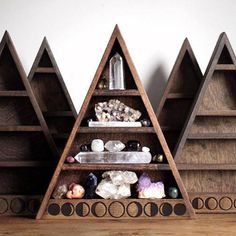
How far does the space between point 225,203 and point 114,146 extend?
1.24 ft

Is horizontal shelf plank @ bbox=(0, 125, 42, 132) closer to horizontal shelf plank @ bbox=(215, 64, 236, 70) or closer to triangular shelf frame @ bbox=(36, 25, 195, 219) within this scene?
triangular shelf frame @ bbox=(36, 25, 195, 219)

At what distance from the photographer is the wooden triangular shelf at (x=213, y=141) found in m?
1.16

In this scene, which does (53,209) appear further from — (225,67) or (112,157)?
(225,67)

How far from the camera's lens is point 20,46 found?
1.38 meters

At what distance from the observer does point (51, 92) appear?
133 centimetres

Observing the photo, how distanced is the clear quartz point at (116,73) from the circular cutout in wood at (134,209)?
33cm

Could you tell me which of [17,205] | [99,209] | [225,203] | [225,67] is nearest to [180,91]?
[225,67]

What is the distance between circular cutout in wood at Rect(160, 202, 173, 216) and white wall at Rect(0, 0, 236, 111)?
0.45 meters

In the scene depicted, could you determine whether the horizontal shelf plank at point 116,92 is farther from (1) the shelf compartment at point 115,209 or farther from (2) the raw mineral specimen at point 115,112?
(1) the shelf compartment at point 115,209

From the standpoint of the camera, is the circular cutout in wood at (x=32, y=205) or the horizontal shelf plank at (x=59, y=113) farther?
the horizontal shelf plank at (x=59, y=113)

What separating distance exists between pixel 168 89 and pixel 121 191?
399 millimetres

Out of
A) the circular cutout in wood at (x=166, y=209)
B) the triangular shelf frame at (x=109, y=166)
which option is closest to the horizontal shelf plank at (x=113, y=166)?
the triangular shelf frame at (x=109, y=166)

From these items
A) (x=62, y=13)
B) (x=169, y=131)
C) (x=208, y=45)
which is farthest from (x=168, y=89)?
(x=62, y=13)

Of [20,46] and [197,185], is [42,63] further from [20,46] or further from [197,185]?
[197,185]
